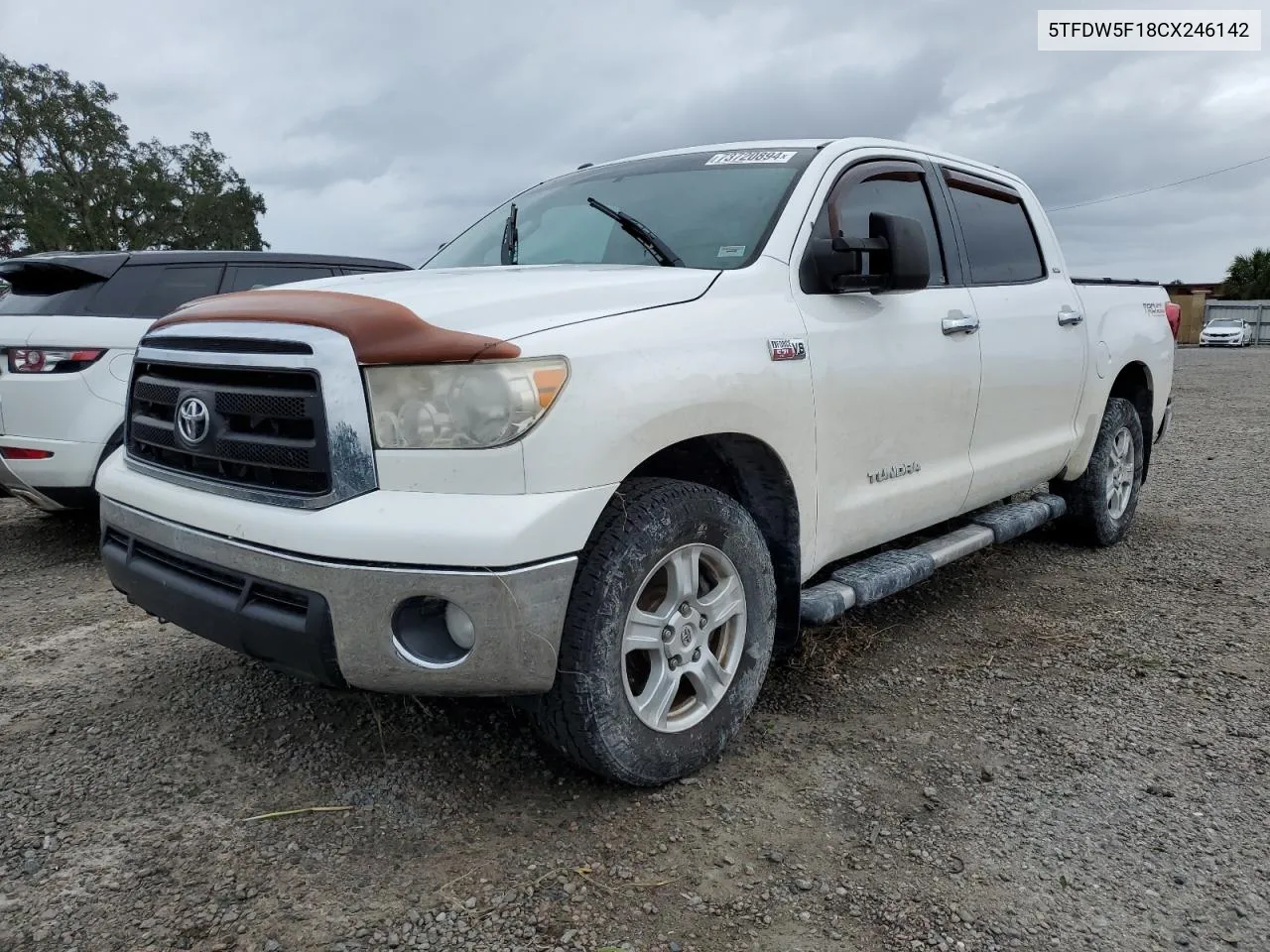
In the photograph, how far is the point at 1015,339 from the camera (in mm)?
3910

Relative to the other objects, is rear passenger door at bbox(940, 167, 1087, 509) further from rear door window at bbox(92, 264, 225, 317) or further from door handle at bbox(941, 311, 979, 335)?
rear door window at bbox(92, 264, 225, 317)

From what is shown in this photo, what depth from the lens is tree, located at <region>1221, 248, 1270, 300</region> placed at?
176 ft

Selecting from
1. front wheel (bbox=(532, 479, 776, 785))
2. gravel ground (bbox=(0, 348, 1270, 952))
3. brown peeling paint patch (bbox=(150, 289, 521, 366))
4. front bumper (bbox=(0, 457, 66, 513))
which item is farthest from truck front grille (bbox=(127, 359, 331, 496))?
front bumper (bbox=(0, 457, 66, 513))

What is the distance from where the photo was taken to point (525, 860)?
2299mm

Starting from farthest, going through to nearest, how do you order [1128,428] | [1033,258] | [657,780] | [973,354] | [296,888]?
[1128,428]
[1033,258]
[973,354]
[657,780]
[296,888]

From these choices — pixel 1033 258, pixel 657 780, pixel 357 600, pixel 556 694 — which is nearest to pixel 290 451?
pixel 357 600

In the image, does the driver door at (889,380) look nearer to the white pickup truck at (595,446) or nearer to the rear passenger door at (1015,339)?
the white pickup truck at (595,446)

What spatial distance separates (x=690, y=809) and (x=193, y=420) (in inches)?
65.6

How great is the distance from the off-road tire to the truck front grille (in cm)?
397

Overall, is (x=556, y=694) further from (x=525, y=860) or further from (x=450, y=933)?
(x=450, y=933)

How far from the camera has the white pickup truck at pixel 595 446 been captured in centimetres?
216

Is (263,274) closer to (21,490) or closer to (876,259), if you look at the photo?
(21,490)

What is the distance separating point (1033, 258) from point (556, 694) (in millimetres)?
3311

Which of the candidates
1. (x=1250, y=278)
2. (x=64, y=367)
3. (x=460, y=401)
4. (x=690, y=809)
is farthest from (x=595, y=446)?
(x=1250, y=278)
